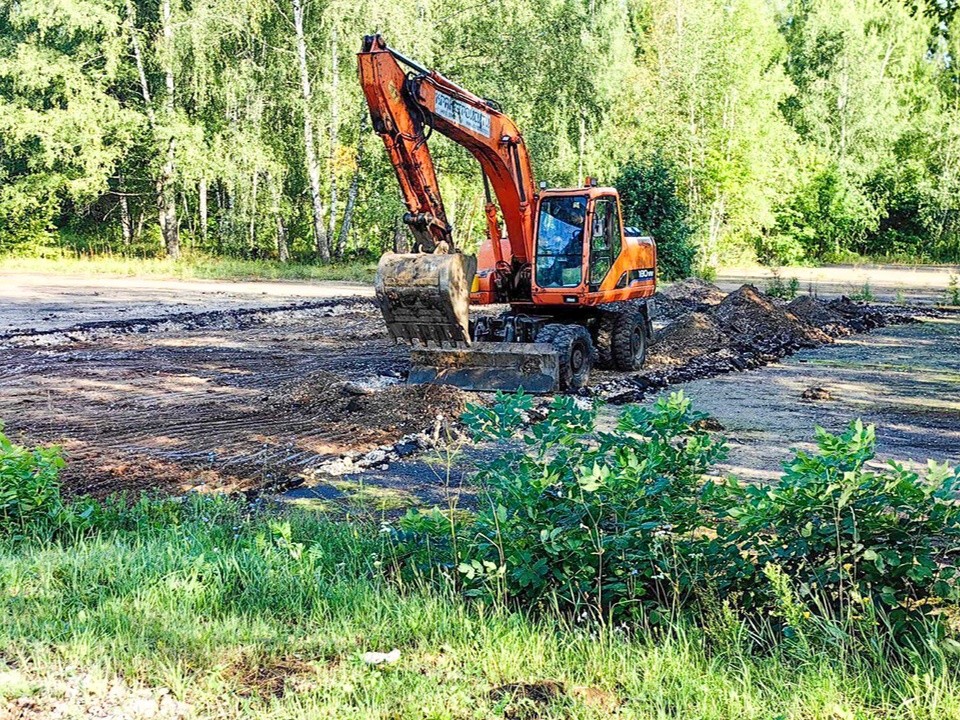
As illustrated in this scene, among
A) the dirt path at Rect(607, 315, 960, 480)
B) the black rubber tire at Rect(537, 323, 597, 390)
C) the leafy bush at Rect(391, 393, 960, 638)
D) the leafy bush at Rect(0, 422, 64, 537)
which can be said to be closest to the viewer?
the leafy bush at Rect(391, 393, 960, 638)

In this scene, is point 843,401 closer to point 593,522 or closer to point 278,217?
point 593,522

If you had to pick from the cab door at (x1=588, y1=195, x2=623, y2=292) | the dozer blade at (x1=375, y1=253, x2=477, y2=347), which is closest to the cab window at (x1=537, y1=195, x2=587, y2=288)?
the cab door at (x1=588, y1=195, x2=623, y2=292)

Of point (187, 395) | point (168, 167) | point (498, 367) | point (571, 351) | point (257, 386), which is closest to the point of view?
point (498, 367)

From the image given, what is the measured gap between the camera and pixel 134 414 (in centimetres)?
1108

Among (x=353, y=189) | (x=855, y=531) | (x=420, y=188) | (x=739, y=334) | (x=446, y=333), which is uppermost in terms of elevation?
(x=353, y=189)

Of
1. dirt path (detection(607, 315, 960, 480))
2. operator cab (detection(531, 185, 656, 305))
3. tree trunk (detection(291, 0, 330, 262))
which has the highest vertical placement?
tree trunk (detection(291, 0, 330, 262))

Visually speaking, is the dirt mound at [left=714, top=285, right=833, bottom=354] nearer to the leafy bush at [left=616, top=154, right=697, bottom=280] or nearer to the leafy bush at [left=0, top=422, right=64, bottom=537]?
the leafy bush at [left=616, top=154, right=697, bottom=280]

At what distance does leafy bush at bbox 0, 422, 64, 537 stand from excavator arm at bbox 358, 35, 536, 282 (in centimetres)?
625

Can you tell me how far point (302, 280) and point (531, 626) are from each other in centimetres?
3010

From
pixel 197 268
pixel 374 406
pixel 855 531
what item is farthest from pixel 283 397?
pixel 197 268

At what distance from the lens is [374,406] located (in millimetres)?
10938

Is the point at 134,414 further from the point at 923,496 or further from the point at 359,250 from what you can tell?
the point at 359,250

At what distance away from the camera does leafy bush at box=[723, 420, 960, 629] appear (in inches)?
167

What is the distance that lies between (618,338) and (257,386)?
4846 millimetres
